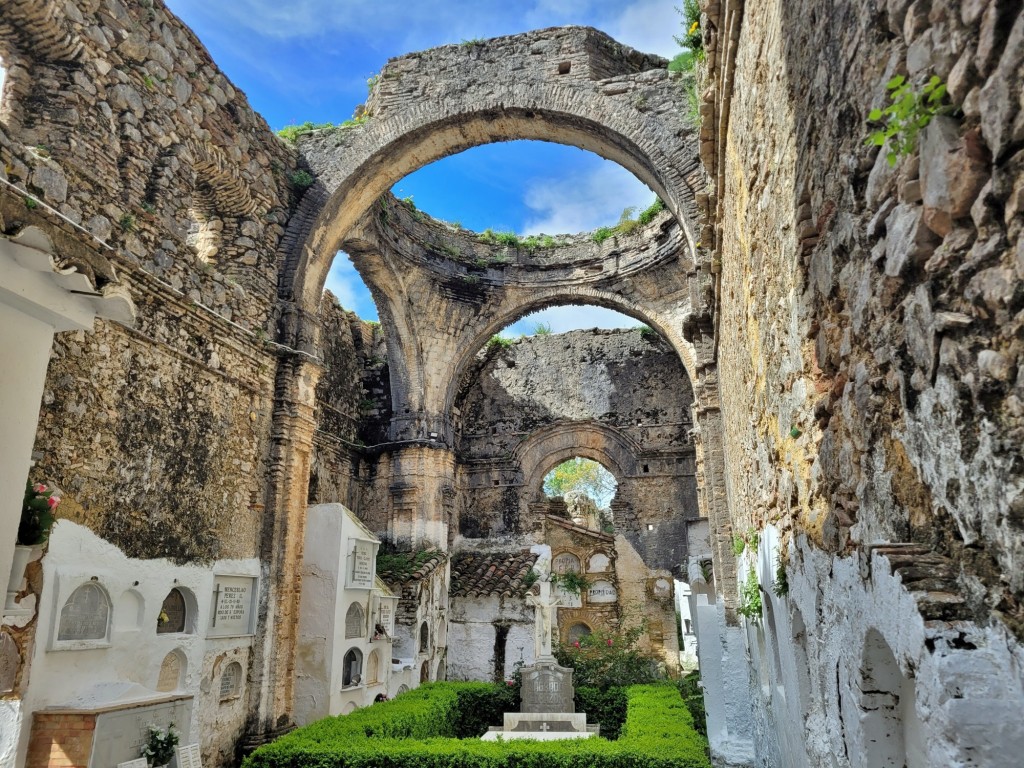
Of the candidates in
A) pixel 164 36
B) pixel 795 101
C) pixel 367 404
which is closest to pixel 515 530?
pixel 367 404

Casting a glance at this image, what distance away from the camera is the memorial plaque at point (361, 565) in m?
9.75

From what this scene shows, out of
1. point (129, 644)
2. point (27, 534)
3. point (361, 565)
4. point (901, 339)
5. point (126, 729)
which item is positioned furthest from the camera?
point (361, 565)

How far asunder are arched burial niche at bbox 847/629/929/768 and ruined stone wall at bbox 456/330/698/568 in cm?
1483

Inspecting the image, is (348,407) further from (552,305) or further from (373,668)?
(373,668)

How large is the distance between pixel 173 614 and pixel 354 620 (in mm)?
3669

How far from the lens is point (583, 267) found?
15266mm

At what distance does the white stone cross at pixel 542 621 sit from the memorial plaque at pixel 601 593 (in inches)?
76.9

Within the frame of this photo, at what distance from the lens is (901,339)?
134cm

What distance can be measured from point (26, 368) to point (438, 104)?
7.24m

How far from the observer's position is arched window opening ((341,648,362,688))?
32.0 ft

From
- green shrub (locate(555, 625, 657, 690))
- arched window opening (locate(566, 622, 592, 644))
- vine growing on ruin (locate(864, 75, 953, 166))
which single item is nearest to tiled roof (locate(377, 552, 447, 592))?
green shrub (locate(555, 625, 657, 690))

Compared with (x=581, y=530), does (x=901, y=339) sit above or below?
below

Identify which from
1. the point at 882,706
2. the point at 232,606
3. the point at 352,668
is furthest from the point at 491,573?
the point at 882,706

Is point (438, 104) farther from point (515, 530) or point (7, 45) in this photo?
point (515, 530)
